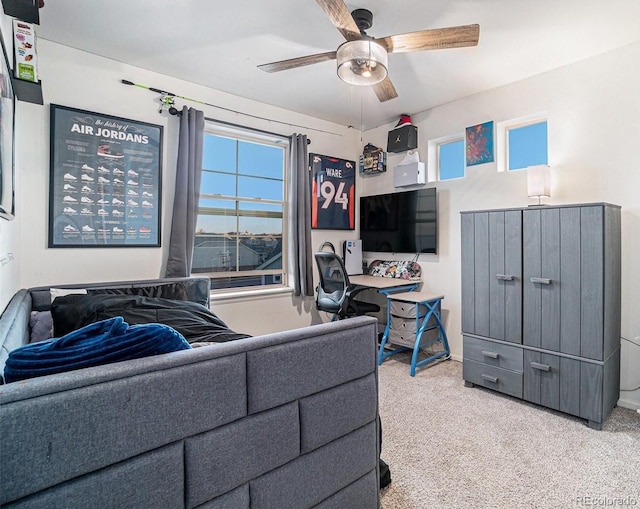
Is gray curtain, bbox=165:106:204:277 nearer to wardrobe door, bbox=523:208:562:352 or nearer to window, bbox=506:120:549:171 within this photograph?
wardrobe door, bbox=523:208:562:352

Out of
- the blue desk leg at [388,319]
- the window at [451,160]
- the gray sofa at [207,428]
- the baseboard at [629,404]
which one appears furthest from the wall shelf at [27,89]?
the baseboard at [629,404]

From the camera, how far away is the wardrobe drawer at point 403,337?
329 cm

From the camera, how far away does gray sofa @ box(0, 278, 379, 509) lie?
68 cm

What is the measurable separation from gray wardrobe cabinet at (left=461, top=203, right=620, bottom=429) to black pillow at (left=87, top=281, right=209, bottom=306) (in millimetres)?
2277

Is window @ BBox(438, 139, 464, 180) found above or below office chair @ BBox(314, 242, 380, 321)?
above

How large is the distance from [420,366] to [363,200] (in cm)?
214

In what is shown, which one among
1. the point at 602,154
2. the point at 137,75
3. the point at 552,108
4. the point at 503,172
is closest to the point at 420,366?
the point at 503,172

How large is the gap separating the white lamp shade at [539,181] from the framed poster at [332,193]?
2.09 meters

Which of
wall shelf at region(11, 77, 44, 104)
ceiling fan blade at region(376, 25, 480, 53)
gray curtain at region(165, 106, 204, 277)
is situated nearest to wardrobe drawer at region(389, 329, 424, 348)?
gray curtain at region(165, 106, 204, 277)

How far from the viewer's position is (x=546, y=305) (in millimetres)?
2451

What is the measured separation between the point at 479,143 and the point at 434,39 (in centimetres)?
163

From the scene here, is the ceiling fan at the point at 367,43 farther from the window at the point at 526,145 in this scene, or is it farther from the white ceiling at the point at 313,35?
the window at the point at 526,145

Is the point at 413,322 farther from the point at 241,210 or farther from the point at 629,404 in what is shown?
the point at 241,210

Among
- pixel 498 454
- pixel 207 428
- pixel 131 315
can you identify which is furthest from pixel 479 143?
pixel 207 428
